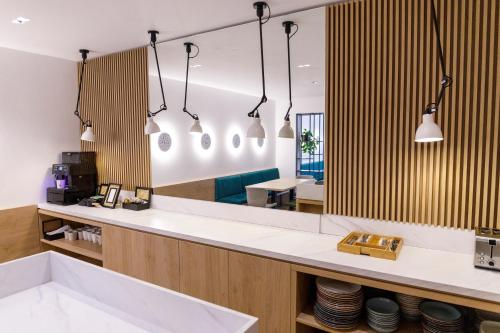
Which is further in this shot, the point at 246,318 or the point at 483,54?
the point at 483,54

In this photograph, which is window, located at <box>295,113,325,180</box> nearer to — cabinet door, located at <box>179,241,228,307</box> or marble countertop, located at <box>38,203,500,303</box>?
marble countertop, located at <box>38,203,500,303</box>

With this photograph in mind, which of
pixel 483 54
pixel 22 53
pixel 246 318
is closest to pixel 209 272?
pixel 246 318

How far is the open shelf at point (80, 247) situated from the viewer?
3306mm

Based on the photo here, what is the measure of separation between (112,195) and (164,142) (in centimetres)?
88

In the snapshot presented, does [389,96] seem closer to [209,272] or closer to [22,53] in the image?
[209,272]

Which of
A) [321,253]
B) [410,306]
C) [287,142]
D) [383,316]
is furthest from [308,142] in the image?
[383,316]

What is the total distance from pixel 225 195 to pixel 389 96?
2254 millimetres

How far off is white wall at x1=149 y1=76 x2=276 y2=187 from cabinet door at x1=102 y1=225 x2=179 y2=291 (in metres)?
0.79

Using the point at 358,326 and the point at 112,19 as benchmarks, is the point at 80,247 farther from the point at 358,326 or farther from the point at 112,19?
the point at 358,326

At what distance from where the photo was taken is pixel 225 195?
12.9ft

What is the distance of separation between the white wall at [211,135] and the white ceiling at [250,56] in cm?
16

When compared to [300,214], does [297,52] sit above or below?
above

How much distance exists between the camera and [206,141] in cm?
470

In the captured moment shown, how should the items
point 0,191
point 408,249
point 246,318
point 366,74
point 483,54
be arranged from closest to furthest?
→ point 246,318
point 483,54
point 408,249
point 366,74
point 0,191
